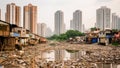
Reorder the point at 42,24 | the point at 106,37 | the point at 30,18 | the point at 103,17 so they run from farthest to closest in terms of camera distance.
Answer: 1. the point at 42,24
2. the point at 103,17
3. the point at 30,18
4. the point at 106,37

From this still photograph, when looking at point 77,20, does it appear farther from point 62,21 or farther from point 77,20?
point 62,21

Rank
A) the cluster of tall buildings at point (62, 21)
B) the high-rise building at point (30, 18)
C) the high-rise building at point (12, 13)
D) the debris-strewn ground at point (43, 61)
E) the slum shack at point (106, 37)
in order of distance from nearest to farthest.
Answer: the debris-strewn ground at point (43, 61), the slum shack at point (106, 37), the high-rise building at point (12, 13), the high-rise building at point (30, 18), the cluster of tall buildings at point (62, 21)

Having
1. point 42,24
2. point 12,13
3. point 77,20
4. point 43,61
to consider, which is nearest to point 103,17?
point 77,20

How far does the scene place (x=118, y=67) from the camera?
11.4 m

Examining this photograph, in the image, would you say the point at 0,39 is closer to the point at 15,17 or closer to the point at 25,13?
the point at 15,17

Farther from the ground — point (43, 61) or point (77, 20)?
point (77, 20)

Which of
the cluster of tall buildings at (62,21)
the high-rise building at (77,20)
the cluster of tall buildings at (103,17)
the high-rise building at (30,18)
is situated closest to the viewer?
the high-rise building at (30,18)

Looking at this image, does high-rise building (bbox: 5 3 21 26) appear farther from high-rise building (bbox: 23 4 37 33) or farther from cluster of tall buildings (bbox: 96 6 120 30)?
cluster of tall buildings (bbox: 96 6 120 30)

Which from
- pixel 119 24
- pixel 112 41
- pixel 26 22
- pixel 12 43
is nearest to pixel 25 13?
pixel 26 22

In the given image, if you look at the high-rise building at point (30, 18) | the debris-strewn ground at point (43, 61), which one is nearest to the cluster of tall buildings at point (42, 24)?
the high-rise building at point (30, 18)

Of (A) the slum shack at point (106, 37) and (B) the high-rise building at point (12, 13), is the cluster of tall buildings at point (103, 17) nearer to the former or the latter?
(B) the high-rise building at point (12, 13)

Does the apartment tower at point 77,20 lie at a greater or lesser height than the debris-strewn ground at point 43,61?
greater

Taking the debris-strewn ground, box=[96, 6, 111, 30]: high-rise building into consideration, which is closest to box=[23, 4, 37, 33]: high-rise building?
box=[96, 6, 111, 30]: high-rise building

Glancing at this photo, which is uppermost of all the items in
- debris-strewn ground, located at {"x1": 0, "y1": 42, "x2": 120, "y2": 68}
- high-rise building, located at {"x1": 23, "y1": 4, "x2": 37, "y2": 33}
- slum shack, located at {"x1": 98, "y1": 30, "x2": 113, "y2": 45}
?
high-rise building, located at {"x1": 23, "y1": 4, "x2": 37, "y2": 33}
